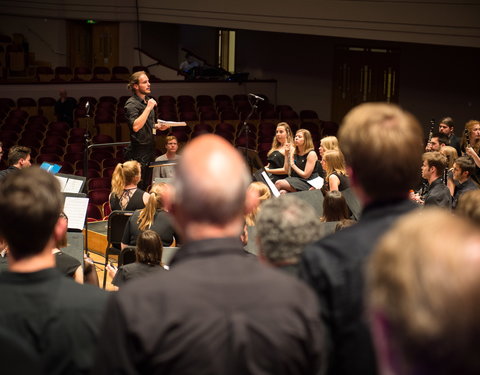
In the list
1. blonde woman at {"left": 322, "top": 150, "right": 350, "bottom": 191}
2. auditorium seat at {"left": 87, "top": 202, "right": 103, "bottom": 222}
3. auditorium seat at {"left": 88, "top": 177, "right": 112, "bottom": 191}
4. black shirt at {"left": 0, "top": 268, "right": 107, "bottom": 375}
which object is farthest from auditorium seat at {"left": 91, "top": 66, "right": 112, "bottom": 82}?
black shirt at {"left": 0, "top": 268, "right": 107, "bottom": 375}

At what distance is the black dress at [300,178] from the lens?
26.7ft

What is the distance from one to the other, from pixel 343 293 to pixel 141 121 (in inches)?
253

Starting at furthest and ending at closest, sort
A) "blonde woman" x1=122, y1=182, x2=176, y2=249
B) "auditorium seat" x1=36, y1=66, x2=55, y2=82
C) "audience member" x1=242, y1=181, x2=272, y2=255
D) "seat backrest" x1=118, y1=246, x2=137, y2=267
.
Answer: "auditorium seat" x1=36, y1=66, x2=55, y2=82 < "blonde woman" x1=122, y1=182, x2=176, y2=249 < "seat backrest" x1=118, y1=246, x2=137, y2=267 < "audience member" x1=242, y1=181, x2=272, y2=255

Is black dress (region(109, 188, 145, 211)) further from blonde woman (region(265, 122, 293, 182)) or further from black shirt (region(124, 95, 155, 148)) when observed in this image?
blonde woman (region(265, 122, 293, 182))

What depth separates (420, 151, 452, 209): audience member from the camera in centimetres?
585

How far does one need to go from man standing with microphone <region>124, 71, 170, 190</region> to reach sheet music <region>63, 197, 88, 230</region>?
2.40 metres

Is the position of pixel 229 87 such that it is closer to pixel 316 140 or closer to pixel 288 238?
pixel 316 140

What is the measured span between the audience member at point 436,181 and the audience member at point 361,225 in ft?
13.7

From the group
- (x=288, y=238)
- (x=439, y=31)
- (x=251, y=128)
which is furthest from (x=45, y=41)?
(x=288, y=238)

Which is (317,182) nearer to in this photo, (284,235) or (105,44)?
(284,235)

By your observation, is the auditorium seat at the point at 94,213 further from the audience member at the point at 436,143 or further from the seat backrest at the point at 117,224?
the audience member at the point at 436,143

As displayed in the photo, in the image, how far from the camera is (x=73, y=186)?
6473 mm

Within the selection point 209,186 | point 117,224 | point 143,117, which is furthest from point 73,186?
point 209,186

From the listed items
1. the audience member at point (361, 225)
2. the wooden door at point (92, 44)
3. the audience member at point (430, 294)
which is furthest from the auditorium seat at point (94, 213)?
the wooden door at point (92, 44)
